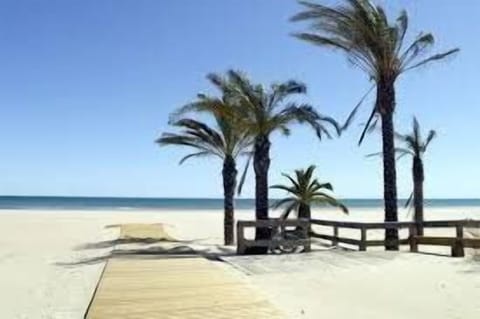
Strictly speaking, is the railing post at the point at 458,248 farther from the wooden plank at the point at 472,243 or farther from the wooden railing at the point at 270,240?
the wooden railing at the point at 270,240

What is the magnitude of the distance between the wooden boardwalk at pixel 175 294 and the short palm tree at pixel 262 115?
6.92 metres

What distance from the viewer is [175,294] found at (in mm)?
9906

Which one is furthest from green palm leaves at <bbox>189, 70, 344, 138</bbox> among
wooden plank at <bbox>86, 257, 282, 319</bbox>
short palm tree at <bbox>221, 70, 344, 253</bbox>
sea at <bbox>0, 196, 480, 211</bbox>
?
sea at <bbox>0, 196, 480, 211</bbox>

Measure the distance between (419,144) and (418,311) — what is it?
60.8 ft

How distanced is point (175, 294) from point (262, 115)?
1095 centimetres

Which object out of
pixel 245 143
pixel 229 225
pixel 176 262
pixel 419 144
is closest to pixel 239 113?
pixel 245 143

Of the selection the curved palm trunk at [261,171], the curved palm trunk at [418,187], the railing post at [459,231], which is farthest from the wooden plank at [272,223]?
the curved palm trunk at [418,187]

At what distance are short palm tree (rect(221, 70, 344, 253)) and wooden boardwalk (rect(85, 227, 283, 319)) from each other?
6.92 metres

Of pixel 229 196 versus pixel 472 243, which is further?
pixel 229 196

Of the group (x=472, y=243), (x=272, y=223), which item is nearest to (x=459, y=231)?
(x=472, y=243)

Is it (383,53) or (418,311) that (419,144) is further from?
(418,311)

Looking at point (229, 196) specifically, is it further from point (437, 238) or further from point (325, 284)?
point (325, 284)

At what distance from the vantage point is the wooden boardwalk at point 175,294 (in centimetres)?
849

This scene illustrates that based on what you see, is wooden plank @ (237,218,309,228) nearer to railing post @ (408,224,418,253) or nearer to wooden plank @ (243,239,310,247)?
wooden plank @ (243,239,310,247)
